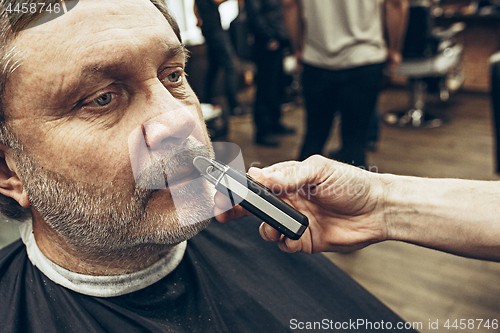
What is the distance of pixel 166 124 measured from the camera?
0.72 meters

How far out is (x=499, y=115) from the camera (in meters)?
1.58

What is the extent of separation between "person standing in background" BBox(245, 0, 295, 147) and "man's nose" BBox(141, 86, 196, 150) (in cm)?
299

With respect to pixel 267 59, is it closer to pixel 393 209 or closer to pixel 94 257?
pixel 393 209

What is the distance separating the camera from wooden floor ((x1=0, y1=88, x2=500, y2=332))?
1.85 m

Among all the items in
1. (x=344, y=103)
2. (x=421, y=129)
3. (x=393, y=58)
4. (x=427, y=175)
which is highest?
(x=393, y=58)

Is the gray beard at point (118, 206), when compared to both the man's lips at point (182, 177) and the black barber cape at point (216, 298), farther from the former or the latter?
the black barber cape at point (216, 298)

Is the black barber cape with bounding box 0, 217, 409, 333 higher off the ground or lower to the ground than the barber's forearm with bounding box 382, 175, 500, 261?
lower

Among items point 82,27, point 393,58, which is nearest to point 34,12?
point 82,27

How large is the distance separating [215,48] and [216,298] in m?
3.33

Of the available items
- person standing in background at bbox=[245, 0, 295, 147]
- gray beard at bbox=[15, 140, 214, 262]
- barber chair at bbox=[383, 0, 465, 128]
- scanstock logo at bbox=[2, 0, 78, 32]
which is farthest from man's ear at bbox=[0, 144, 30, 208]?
barber chair at bbox=[383, 0, 465, 128]

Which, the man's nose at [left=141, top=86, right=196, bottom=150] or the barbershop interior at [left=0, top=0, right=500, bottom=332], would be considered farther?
the barbershop interior at [left=0, top=0, right=500, bottom=332]

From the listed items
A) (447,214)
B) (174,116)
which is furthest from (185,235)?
(447,214)

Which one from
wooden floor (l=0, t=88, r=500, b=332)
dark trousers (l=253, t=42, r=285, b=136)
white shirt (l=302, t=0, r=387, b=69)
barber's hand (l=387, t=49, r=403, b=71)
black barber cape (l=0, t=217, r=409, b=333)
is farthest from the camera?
dark trousers (l=253, t=42, r=285, b=136)

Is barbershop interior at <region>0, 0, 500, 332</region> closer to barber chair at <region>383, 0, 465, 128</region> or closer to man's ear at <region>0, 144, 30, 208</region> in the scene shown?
barber chair at <region>383, 0, 465, 128</region>
